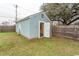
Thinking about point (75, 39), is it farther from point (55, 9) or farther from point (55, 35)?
point (55, 9)

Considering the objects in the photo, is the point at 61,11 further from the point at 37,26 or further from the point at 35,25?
the point at 35,25

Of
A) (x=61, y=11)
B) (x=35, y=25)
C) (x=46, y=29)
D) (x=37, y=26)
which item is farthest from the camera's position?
(x=61, y=11)

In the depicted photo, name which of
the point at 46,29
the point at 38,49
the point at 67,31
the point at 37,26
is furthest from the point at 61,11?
the point at 38,49

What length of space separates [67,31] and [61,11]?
1466mm

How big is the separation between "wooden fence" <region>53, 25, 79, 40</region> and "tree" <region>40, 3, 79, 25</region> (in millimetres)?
423

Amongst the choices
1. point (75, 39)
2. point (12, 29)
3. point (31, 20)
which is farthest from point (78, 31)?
point (12, 29)

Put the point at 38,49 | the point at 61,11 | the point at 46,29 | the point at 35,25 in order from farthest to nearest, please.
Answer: the point at 61,11 < the point at 46,29 < the point at 35,25 < the point at 38,49

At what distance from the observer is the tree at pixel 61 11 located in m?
10.6

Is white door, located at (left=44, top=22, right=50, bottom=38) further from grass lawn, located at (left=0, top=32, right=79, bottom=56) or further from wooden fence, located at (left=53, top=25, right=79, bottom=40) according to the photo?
grass lawn, located at (left=0, top=32, right=79, bottom=56)

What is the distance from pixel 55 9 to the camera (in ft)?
36.3

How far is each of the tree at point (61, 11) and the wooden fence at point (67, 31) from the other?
42cm

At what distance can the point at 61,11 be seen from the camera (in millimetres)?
11180

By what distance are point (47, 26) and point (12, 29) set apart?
6477mm

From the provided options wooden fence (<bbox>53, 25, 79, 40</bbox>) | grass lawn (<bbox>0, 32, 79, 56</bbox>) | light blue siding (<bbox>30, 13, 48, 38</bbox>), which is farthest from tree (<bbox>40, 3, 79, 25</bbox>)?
grass lawn (<bbox>0, 32, 79, 56</bbox>)
